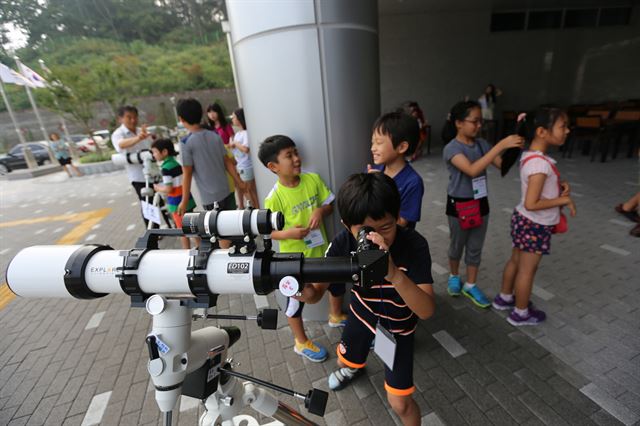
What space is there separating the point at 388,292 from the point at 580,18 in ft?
50.7

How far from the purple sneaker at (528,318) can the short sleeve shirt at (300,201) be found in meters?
1.70

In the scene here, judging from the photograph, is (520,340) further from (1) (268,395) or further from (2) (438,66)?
(2) (438,66)

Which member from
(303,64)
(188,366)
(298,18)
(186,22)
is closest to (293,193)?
(303,64)

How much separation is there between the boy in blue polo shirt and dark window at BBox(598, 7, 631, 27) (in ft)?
49.4

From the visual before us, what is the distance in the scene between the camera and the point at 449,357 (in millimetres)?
2293

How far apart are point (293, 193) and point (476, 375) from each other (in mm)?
1785

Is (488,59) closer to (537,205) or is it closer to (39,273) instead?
(537,205)

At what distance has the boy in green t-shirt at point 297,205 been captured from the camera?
2082mm

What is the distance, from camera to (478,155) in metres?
2.46

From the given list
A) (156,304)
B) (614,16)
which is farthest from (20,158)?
(614,16)

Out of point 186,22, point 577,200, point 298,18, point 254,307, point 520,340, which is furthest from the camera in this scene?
point 186,22

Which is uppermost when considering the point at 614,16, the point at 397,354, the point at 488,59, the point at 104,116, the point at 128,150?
the point at 614,16

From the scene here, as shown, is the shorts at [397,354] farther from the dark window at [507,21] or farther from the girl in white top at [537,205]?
the dark window at [507,21]

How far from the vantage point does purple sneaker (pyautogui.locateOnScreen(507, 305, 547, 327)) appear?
2.52 meters
